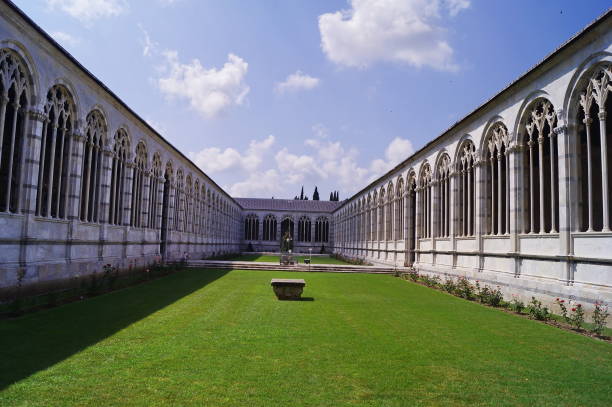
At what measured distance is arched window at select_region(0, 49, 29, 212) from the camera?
526 inches

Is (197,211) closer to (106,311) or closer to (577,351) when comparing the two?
(106,311)

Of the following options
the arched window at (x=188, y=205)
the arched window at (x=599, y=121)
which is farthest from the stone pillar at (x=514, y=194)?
the arched window at (x=188, y=205)

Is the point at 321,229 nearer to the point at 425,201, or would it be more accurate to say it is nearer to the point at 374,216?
the point at 374,216

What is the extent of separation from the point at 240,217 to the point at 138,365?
231 ft

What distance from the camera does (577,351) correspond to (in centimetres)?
930

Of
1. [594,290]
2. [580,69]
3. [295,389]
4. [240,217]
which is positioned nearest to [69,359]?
[295,389]

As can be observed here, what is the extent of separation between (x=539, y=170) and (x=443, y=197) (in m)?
10.00

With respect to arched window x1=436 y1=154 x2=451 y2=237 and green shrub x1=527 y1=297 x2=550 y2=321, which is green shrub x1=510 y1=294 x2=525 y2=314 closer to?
green shrub x1=527 y1=297 x2=550 y2=321

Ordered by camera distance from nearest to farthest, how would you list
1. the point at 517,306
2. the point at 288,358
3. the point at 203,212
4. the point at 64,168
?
the point at 288,358
the point at 517,306
the point at 64,168
the point at 203,212

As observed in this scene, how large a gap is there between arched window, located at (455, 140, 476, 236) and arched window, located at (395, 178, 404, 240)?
10977 mm

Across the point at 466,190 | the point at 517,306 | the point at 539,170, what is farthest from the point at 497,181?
the point at 517,306

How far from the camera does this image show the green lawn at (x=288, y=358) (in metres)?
6.19

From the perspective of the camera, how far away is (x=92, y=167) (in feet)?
67.4

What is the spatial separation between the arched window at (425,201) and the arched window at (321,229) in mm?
52474
